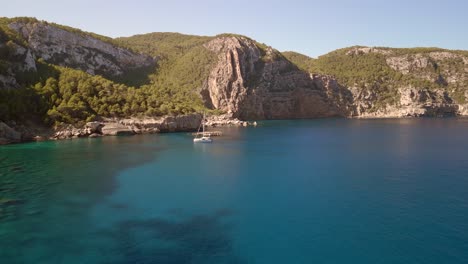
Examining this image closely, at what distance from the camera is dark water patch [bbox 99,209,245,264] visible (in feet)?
69.6

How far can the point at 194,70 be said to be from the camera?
615 ft

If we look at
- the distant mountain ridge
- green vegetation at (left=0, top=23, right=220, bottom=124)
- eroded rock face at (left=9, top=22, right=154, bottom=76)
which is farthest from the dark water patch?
eroded rock face at (left=9, top=22, right=154, bottom=76)

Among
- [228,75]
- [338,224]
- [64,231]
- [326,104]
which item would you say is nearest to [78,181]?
[64,231]

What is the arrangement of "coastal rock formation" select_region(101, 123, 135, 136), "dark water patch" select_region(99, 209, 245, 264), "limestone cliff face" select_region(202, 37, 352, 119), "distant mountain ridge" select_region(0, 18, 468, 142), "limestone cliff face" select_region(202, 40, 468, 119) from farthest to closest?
"limestone cliff face" select_region(202, 40, 468, 119) → "limestone cliff face" select_region(202, 37, 352, 119) → "coastal rock formation" select_region(101, 123, 135, 136) → "distant mountain ridge" select_region(0, 18, 468, 142) → "dark water patch" select_region(99, 209, 245, 264)

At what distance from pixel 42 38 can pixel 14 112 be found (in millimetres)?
65188

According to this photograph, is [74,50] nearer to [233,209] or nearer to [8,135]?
[8,135]

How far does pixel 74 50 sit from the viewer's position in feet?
463

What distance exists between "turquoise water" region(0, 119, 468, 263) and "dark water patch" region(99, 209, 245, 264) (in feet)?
0.25

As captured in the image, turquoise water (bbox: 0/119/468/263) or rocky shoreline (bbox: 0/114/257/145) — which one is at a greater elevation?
rocky shoreline (bbox: 0/114/257/145)

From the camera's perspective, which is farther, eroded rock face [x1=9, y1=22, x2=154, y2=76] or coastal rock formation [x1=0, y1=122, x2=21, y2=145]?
eroded rock face [x1=9, y1=22, x2=154, y2=76]

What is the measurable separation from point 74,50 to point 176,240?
138 meters

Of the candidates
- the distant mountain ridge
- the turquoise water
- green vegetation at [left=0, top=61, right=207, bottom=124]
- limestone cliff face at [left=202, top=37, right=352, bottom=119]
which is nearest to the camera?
the turquoise water

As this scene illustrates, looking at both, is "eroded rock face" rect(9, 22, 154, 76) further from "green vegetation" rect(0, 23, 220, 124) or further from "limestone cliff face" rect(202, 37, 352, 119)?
"limestone cliff face" rect(202, 37, 352, 119)

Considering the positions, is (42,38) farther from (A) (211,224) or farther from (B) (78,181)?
(A) (211,224)
